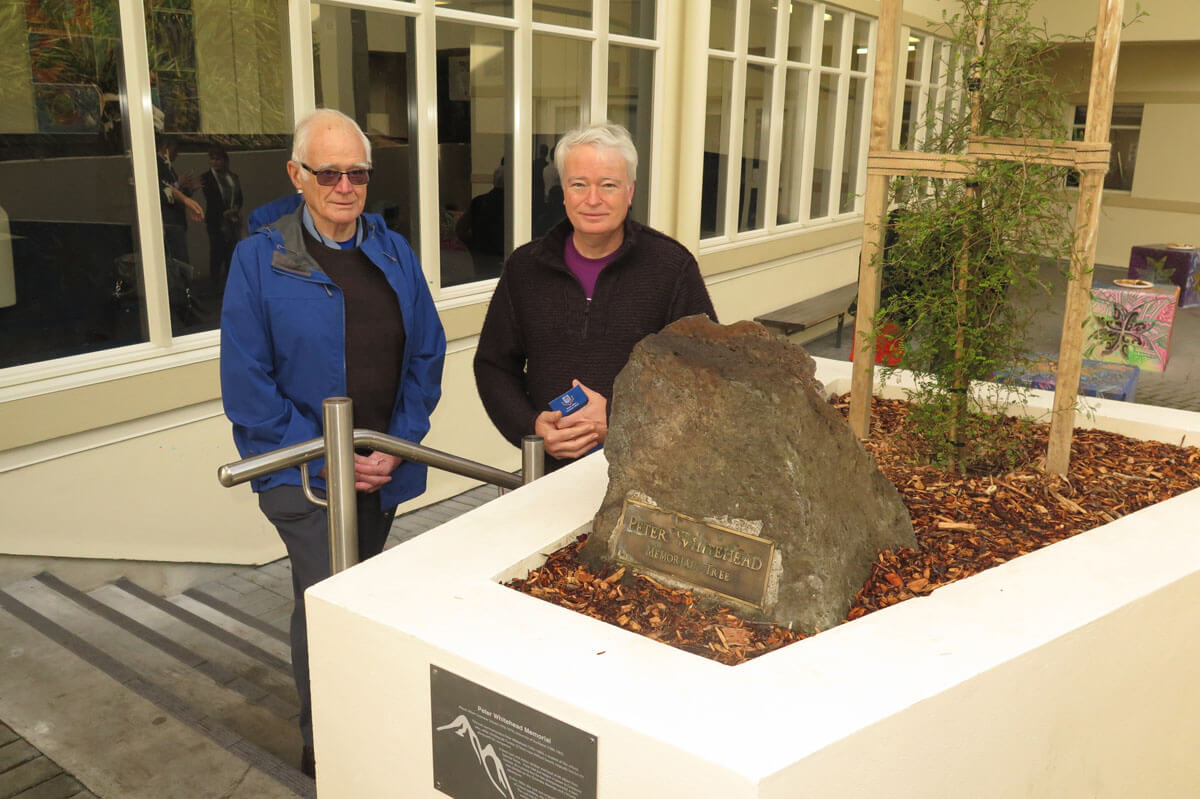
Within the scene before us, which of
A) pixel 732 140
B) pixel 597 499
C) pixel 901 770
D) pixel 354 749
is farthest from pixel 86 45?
pixel 732 140

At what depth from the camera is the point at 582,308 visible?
337cm

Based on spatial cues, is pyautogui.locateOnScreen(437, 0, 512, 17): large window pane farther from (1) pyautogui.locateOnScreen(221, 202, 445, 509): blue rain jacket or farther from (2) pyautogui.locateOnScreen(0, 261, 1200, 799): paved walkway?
(1) pyautogui.locateOnScreen(221, 202, 445, 509): blue rain jacket

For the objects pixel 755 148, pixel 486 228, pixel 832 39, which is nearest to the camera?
pixel 486 228

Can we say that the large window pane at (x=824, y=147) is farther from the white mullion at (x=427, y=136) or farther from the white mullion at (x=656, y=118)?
the white mullion at (x=427, y=136)

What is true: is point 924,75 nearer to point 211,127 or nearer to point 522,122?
point 522,122

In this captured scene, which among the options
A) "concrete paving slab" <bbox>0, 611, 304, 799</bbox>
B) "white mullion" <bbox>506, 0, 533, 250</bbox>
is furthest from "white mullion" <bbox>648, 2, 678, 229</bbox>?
"concrete paving slab" <bbox>0, 611, 304, 799</bbox>

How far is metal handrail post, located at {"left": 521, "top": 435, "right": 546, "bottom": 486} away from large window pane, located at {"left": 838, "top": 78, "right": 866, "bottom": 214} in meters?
11.9

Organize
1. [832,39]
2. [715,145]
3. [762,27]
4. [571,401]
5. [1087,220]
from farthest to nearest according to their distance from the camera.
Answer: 1. [832,39]
2. [762,27]
3. [715,145]
4. [1087,220]
5. [571,401]

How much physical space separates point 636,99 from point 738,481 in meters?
7.56

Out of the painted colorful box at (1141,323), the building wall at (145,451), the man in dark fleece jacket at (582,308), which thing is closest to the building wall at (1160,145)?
the painted colorful box at (1141,323)

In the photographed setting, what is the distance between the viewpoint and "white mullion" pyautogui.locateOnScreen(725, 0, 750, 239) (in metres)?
11.0

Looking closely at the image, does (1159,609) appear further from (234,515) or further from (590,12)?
(590,12)

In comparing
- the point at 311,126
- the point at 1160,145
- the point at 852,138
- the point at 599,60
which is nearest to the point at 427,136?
the point at 599,60

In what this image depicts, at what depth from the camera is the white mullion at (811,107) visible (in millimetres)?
12719
